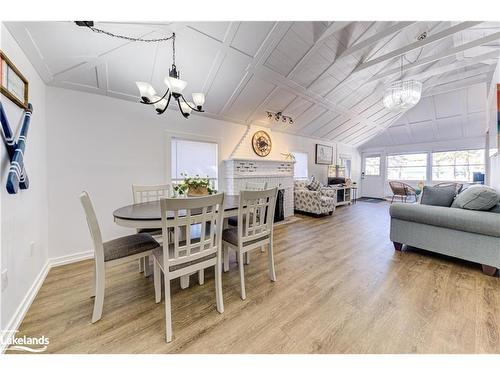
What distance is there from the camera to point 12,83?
154cm

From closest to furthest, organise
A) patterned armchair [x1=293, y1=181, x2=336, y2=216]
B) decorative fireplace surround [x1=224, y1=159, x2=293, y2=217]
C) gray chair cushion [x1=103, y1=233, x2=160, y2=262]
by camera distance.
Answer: gray chair cushion [x1=103, y1=233, x2=160, y2=262] → decorative fireplace surround [x1=224, y1=159, x2=293, y2=217] → patterned armchair [x1=293, y1=181, x2=336, y2=216]

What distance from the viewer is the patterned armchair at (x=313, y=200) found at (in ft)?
16.5

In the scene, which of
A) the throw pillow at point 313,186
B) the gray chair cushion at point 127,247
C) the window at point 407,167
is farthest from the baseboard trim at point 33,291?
the window at point 407,167

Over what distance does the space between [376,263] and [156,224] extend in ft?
8.37

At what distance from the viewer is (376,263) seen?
96.3 inches

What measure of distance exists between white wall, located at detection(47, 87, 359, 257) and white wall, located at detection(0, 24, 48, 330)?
0.42 ft

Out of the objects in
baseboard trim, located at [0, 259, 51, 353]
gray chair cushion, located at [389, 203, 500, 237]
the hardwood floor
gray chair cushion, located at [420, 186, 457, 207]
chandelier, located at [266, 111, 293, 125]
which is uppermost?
chandelier, located at [266, 111, 293, 125]

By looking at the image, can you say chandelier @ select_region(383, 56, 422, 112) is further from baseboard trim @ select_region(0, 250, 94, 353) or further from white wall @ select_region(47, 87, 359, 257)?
baseboard trim @ select_region(0, 250, 94, 353)

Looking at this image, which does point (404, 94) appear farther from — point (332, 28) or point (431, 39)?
point (332, 28)

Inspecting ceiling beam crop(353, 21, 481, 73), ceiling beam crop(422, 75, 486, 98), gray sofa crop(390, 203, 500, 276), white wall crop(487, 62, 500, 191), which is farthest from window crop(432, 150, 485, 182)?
gray sofa crop(390, 203, 500, 276)

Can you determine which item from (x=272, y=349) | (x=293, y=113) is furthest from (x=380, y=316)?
(x=293, y=113)

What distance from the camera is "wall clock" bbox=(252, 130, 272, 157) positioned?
180 inches

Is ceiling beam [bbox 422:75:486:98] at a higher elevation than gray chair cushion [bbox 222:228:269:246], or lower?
higher

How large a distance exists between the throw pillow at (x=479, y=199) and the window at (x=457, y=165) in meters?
6.44
